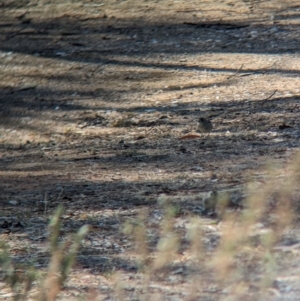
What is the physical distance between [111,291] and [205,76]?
5.04 m

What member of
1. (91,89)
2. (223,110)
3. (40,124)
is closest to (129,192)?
(223,110)

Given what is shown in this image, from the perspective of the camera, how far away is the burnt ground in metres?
4.43

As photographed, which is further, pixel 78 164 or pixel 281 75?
pixel 281 75

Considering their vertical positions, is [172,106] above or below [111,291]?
below

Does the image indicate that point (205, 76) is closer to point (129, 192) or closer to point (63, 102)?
point (63, 102)

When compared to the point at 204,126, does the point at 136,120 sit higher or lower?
lower

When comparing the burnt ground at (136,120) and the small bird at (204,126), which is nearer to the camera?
the burnt ground at (136,120)

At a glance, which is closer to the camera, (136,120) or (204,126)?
(204,126)

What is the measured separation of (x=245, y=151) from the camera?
5910 millimetres

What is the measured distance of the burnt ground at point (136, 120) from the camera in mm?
4426

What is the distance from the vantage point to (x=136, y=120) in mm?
7703

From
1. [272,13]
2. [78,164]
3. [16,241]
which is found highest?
[16,241]

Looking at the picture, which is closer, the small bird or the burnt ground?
the burnt ground

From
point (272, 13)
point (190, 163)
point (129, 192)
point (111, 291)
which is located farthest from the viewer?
point (272, 13)
